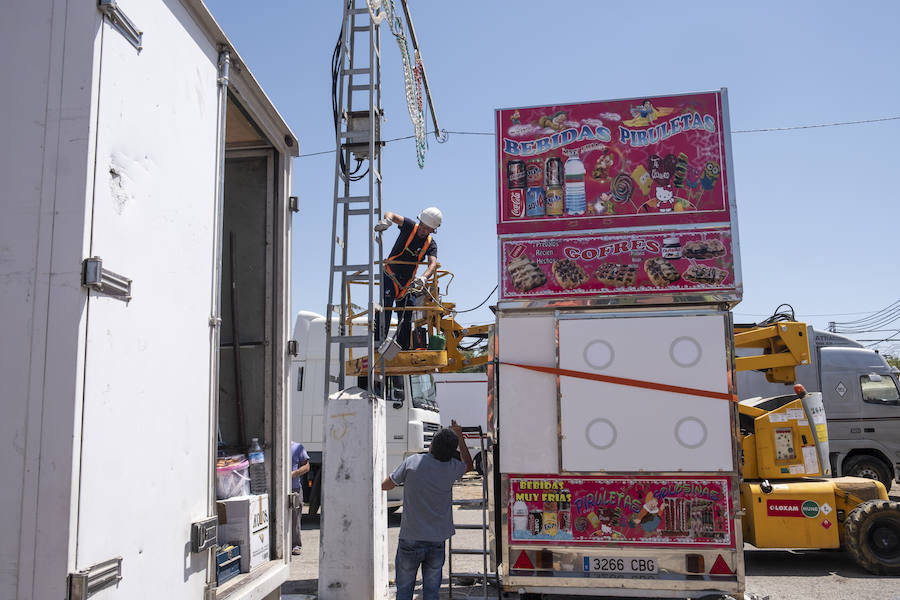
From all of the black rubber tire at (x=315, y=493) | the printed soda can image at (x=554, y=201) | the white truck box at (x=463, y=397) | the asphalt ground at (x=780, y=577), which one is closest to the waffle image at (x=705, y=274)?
the printed soda can image at (x=554, y=201)

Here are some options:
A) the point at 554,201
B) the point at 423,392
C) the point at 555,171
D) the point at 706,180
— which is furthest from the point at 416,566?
the point at 423,392

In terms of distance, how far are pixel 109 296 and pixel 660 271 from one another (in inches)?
156

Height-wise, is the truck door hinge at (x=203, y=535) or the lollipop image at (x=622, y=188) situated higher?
the lollipop image at (x=622, y=188)

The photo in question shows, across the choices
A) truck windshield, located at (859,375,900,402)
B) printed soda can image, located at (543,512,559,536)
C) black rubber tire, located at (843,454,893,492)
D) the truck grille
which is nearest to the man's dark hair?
printed soda can image, located at (543,512,559,536)

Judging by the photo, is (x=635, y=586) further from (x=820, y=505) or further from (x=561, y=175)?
(x=820, y=505)

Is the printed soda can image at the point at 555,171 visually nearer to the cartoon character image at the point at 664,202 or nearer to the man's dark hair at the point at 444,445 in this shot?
the cartoon character image at the point at 664,202

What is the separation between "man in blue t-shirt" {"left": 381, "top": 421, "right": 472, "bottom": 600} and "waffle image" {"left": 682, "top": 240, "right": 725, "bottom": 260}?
2.33m

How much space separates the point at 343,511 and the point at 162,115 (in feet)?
12.5

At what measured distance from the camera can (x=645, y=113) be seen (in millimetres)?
5648

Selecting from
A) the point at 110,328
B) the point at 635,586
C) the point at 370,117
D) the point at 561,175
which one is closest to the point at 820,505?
the point at 635,586

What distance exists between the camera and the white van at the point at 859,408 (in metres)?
14.0

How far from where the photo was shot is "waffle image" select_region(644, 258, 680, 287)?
5531mm

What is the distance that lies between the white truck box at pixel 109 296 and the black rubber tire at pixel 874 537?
7.59 meters

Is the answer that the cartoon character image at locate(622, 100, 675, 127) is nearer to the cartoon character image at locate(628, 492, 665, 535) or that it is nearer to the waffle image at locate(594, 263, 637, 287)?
the waffle image at locate(594, 263, 637, 287)
